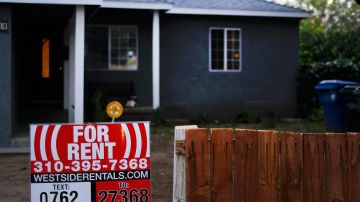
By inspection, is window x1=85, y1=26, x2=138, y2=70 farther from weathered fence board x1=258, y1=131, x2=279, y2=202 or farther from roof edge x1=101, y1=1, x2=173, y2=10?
weathered fence board x1=258, y1=131, x2=279, y2=202

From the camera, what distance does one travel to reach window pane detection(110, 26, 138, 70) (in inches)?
688

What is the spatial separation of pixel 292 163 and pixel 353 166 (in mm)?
483

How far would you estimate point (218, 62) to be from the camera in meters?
18.5

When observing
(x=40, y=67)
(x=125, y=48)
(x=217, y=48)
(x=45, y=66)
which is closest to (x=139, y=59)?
(x=125, y=48)

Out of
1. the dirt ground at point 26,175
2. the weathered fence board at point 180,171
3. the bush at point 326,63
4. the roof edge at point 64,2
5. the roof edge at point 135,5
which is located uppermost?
the roof edge at point 135,5

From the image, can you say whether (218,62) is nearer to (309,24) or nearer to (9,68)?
(9,68)

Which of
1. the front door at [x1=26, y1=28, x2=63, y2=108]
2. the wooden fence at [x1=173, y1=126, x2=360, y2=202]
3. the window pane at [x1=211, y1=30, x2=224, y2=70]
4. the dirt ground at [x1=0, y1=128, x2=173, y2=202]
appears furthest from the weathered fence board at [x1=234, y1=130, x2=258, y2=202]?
the front door at [x1=26, y1=28, x2=63, y2=108]

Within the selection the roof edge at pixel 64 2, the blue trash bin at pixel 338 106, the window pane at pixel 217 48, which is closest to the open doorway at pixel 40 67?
the roof edge at pixel 64 2

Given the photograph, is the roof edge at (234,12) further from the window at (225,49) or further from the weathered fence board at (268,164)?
the weathered fence board at (268,164)

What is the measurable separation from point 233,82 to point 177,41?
2289 mm

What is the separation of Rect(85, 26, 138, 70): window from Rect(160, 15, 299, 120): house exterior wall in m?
0.95

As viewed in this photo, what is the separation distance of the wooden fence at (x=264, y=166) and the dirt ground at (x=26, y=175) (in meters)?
2.32

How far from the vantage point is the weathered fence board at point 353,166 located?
4570mm

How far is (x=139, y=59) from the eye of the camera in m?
17.5
